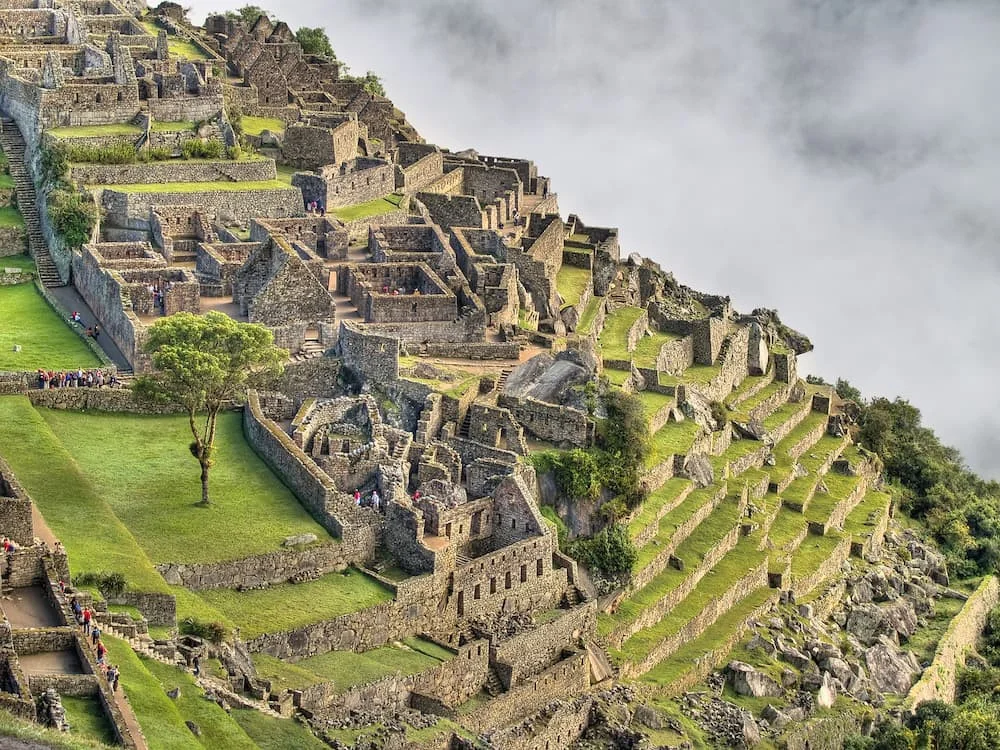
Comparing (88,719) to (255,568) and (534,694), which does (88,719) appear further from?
(534,694)

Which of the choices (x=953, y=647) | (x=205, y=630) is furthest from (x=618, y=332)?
(x=205, y=630)

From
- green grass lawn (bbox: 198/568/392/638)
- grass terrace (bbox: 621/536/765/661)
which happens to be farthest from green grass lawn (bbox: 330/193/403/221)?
green grass lawn (bbox: 198/568/392/638)

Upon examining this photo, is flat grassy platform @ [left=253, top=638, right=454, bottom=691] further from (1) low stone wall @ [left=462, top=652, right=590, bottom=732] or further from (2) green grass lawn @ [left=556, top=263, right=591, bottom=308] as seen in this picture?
(2) green grass lawn @ [left=556, top=263, right=591, bottom=308]

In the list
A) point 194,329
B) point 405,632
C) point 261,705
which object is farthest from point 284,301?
point 261,705

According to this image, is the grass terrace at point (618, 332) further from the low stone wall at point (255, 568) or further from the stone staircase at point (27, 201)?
the low stone wall at point (255, 568)

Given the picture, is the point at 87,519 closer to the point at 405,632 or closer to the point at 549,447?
the point at 405,632

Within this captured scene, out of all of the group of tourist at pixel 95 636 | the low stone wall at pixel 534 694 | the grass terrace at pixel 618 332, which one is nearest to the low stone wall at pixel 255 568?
the low stone wall at pixel 534 694
